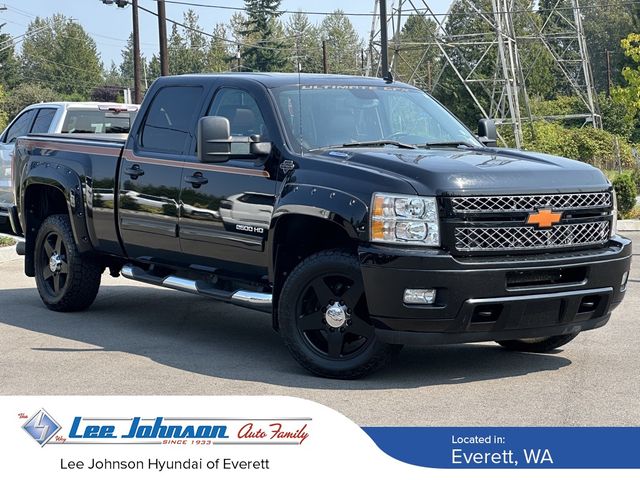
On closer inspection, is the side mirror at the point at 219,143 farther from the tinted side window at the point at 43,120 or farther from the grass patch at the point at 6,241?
the grass patch at the point at 6,241

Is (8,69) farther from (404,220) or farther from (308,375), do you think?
(404,220)

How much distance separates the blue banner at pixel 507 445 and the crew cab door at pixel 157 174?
10.9 ft

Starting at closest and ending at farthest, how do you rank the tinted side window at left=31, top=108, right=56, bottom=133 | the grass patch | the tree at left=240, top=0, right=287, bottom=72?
the tinted side window at left=31, top=108, right=56, bottom=133
the grass patch
the tree at left=240, top=0, right=287, bottom=72

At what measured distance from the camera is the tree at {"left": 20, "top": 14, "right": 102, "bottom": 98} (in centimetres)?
11756

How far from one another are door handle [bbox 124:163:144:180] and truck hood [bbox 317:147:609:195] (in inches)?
Result: 77.6

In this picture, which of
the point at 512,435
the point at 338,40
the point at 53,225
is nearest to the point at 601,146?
the point at 53,225

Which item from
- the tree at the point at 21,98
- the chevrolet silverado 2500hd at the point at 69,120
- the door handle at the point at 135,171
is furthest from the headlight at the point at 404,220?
the tree at the point at 21,98

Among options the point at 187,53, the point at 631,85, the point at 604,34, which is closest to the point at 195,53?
the point at 187,53

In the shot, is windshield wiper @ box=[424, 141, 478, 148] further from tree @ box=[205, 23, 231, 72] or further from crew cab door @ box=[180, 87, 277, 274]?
tree @ box=[205, 23, 231, 72]

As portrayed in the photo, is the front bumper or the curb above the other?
the front bumper

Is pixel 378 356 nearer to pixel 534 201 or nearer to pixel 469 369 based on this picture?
pixel 469 369

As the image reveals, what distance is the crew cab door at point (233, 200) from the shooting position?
8.16 metres

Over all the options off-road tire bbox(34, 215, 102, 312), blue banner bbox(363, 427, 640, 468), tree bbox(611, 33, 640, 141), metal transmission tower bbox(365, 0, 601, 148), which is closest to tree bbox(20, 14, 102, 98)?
metal transmission tower bbox(365, 0, 601, 148)

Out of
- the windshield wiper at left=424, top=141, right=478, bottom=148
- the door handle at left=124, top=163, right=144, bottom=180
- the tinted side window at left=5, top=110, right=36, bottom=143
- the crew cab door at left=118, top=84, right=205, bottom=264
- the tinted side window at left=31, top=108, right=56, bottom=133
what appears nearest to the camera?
the windshield wiper at left=424, top=141, right=478, bottom=148
